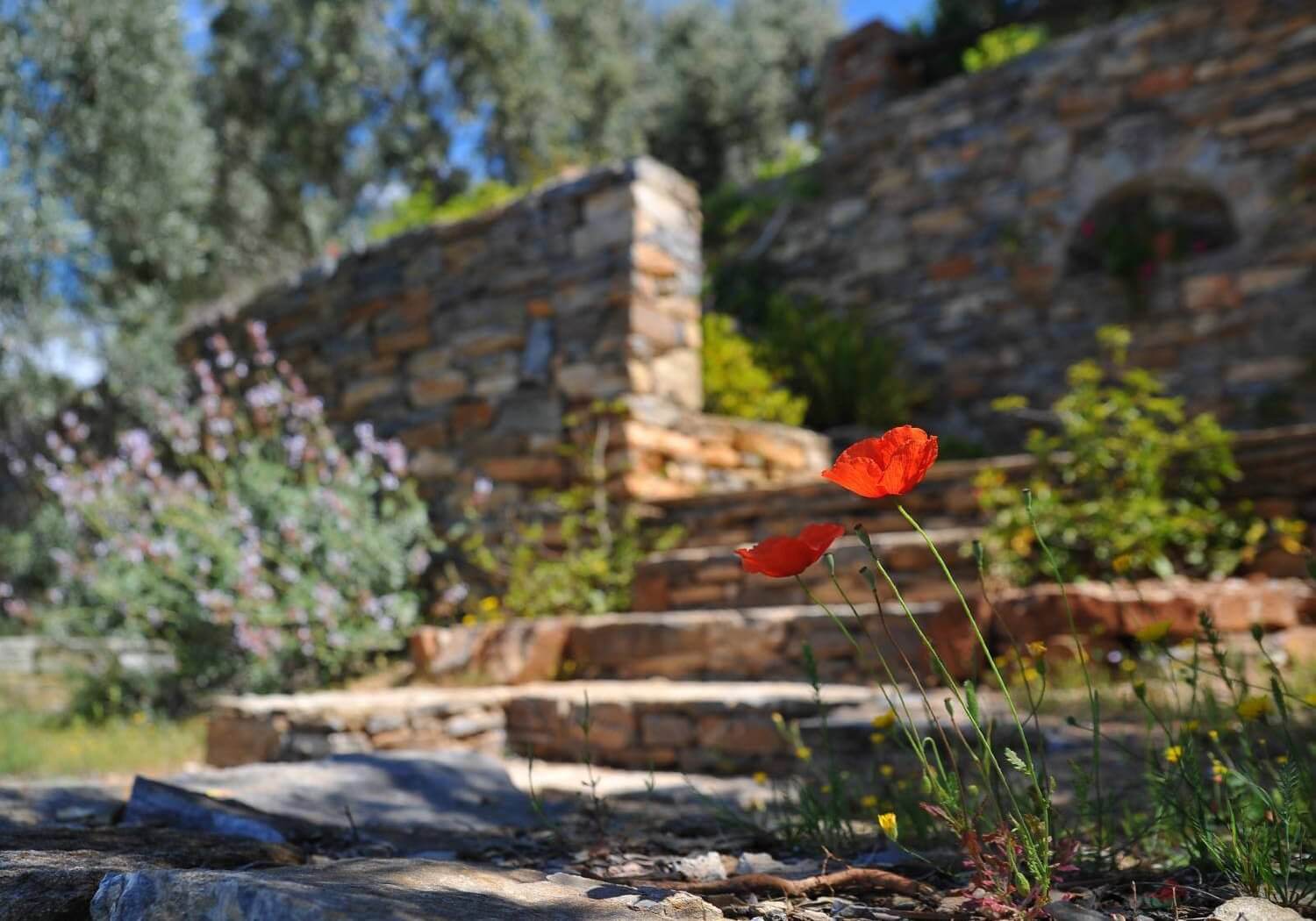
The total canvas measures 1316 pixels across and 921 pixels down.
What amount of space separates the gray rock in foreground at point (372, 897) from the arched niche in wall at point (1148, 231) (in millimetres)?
6432

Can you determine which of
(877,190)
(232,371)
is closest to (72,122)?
(232,371)

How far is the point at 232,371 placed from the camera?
6445 millimetres

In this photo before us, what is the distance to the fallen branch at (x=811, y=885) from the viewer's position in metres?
1.35

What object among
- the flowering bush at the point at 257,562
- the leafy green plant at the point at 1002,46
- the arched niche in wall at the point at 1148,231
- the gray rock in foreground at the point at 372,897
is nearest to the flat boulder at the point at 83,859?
the gray rock in foreground at the point at 372,897

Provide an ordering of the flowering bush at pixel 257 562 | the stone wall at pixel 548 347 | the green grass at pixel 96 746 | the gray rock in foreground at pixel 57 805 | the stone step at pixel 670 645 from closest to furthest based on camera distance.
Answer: the gray rock in foreground at pixel 57 805 < the stone step at pixel 670 645 < the green grass at pixel 96 746 < the flowering bush at pixel 257 562 < the stone wall at pixel 548 347

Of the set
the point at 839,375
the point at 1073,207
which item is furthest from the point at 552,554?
the point at 1073,207

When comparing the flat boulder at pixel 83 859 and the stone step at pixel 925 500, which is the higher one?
the stone step at pixel 925 500

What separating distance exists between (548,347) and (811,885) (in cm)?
400

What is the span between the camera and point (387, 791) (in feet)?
7.59

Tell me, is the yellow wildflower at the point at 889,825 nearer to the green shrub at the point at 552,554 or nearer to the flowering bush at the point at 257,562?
the green shrub at the point at 552,554

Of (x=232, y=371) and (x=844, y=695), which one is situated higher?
(x=232, y=371)

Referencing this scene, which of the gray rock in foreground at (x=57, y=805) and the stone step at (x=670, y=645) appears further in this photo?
the stone step at (x=670, y=645)

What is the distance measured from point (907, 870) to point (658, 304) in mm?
3838

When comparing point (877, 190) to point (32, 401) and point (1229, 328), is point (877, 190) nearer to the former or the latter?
point (1229, 328)
